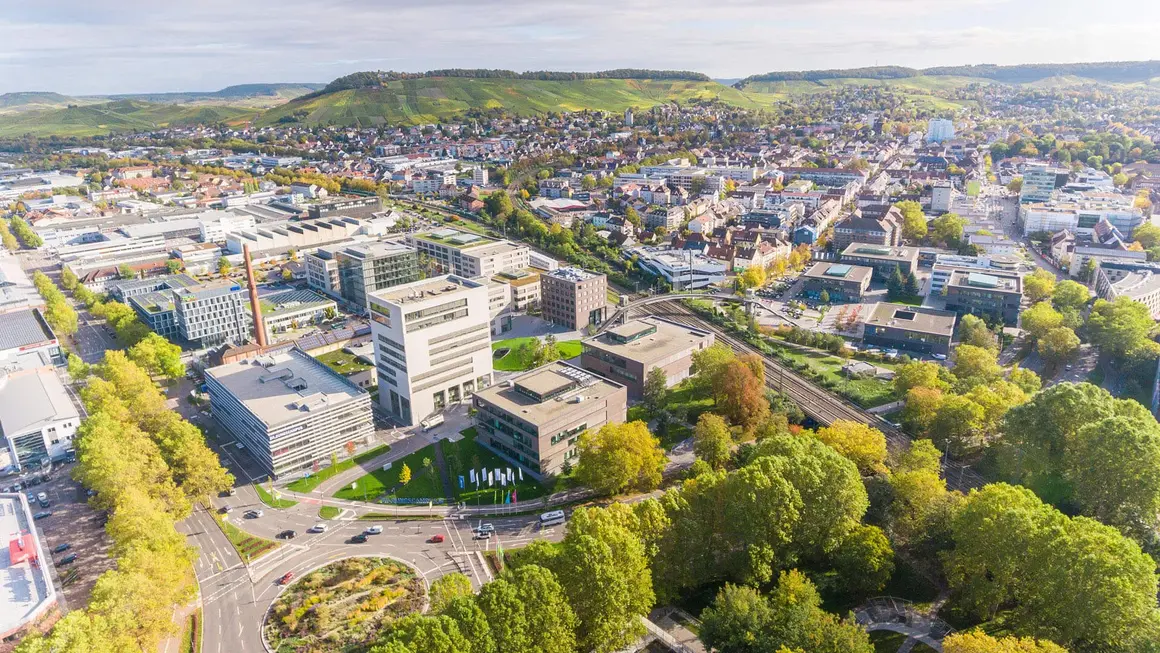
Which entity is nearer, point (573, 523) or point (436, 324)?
point (573, 523)

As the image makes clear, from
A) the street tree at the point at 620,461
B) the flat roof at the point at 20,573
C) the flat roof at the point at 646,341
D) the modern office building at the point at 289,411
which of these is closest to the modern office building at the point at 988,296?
the flat roof at the point at 646,341

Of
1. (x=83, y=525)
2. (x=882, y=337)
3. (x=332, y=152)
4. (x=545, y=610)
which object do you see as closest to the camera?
(x=545, y=610)

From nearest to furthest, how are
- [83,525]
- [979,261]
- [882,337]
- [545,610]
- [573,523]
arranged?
[545,610] → [573,523] → [83,525] → [882,337] → [979,261]

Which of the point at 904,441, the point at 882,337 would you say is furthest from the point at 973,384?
the point at 882,337

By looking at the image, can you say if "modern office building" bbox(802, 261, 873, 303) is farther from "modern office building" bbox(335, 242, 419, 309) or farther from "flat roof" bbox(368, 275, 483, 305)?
"modern office building" bbox(335, 242, 419, 309)

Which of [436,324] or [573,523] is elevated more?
[436,324]

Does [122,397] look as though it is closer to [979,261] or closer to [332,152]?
[979,261]
